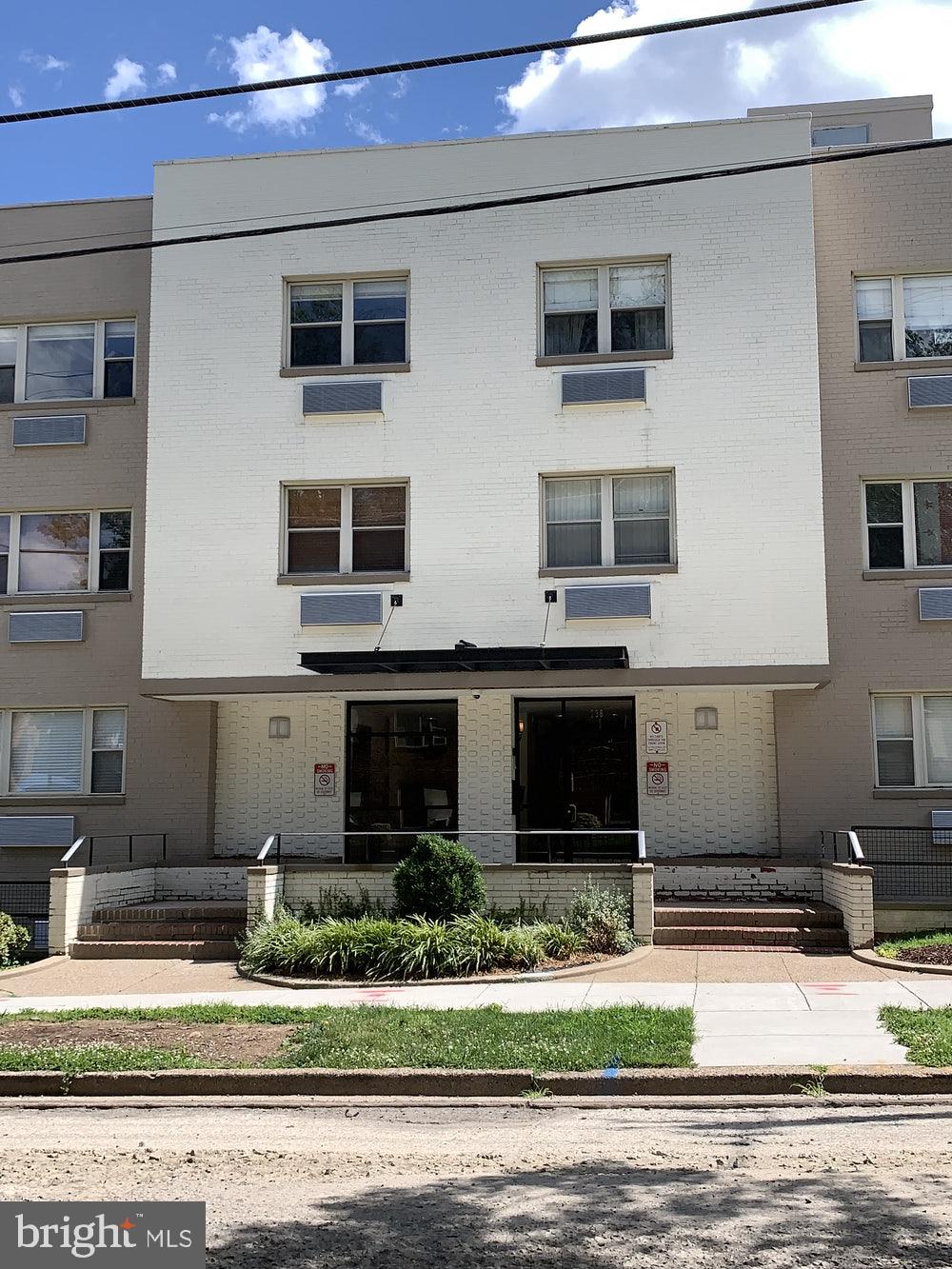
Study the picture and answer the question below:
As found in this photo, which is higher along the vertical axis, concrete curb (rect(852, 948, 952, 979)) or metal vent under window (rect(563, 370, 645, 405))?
metal vent under window (rect(563, 370, 645, 405))

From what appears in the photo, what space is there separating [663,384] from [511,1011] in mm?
10747

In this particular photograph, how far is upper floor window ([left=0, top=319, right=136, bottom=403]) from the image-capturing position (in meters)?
23.0

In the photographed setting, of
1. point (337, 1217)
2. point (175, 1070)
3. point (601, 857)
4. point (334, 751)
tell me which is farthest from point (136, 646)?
point (337, 1217)

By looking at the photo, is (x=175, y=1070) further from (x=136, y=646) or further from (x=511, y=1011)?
(x=136, y=646)

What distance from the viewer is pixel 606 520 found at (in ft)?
67.1

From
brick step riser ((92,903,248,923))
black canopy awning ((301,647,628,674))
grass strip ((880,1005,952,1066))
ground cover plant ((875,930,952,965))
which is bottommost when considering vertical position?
grass strip ((880,1005,952,1066))

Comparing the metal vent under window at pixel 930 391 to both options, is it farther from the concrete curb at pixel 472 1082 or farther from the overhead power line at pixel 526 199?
the concrete curb at pixel 472 1082

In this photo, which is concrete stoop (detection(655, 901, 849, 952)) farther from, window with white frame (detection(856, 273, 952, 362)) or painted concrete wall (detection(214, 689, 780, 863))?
window with white frame (detection(856, 273, 952, 362))

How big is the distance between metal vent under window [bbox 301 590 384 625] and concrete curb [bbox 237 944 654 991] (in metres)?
6.11

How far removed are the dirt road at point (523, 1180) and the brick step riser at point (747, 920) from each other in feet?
26.2

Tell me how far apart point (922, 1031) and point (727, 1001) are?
241 cm

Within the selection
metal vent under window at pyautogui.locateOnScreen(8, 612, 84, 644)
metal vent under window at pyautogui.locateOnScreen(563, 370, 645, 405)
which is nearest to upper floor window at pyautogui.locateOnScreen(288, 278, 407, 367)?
metal vent under window at pyautogui.locateOnScreen(563, 370, 645, 405)

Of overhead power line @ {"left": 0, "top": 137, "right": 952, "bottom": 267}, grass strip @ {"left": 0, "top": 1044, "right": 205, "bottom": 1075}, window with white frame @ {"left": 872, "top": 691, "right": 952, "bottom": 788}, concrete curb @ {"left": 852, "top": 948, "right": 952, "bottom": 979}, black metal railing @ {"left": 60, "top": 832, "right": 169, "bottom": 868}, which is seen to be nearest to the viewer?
grass strip @ {"left": 0, "top": 1044, "right": 205, "bottom": 1075}

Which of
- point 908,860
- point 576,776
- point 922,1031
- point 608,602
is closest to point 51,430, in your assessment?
point 608,602
